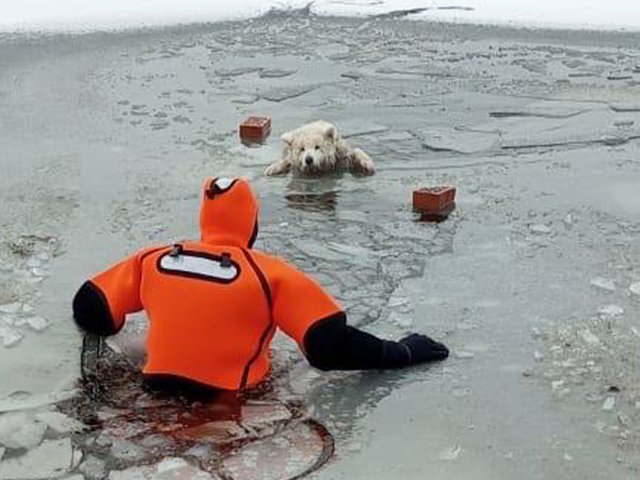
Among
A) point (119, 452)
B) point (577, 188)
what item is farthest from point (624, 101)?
point (119, 452)

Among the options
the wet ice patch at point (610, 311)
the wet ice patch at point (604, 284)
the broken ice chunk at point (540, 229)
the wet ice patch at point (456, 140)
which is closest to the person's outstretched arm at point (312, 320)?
the wet ice patch at point (610, 311)

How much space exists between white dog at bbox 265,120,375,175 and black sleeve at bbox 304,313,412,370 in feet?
10.8

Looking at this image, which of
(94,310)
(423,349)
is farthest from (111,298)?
(423,349)

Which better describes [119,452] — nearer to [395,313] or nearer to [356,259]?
[395,313]

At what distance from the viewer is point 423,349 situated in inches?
194

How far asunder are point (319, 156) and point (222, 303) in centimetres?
364

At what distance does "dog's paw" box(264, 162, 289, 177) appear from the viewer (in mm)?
8070

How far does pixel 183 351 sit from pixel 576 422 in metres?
1.54

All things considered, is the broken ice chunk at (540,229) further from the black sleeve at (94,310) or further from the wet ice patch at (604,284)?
the black sleeve at (94,310)

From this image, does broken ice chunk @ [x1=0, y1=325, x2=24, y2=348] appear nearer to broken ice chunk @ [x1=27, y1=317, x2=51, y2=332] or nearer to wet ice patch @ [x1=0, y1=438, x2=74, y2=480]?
broken ice chunk @ [x1=27, y1=317, x2=51, y2=332]

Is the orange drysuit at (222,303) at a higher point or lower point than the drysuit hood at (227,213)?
lower

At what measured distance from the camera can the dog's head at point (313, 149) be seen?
8.01 metres

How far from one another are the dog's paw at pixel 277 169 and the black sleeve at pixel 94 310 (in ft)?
10.4

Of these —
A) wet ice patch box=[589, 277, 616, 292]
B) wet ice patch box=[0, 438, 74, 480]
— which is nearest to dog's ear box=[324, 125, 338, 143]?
wet ice patch box=[589, 277, 616, 292]
